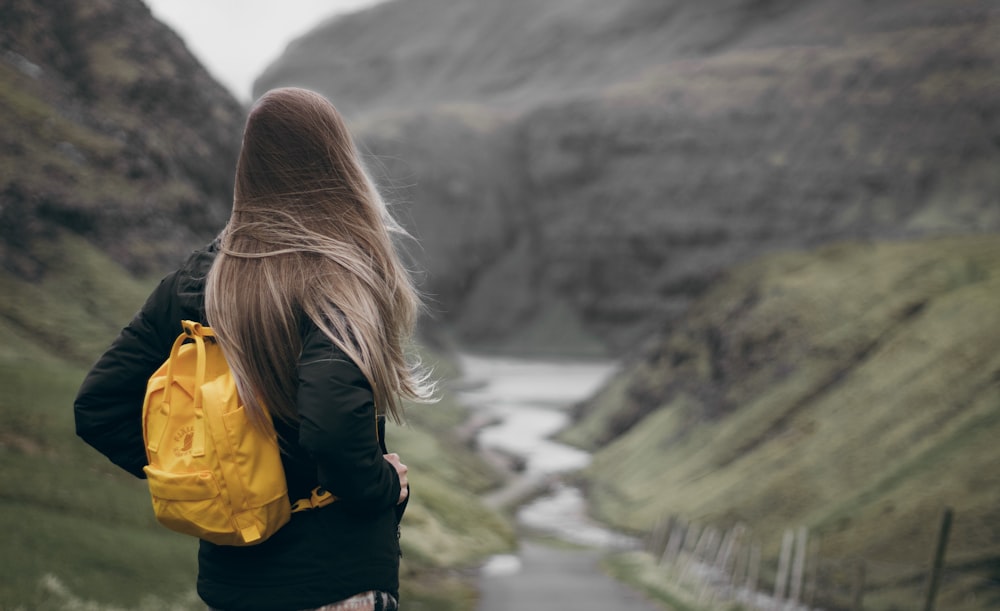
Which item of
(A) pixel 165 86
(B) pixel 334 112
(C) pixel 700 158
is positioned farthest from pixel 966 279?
(C) pixel 700 158

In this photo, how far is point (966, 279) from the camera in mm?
58750

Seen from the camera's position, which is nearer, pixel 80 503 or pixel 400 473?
pixel 400 473

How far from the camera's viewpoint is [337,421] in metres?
4.03

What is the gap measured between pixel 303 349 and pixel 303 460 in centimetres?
56

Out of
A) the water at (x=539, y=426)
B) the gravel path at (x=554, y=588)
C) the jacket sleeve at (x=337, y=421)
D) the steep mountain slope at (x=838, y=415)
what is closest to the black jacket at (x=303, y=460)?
the jacket sleeve at (x=337, y=421)

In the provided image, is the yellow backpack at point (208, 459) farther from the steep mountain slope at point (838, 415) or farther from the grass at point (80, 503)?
the steep mountain slope at point (838, 415)

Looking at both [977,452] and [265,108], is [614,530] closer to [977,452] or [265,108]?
[977,452]

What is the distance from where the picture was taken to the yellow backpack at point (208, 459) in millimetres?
4125

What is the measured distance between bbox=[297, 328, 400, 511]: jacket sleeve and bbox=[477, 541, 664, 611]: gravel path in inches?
998

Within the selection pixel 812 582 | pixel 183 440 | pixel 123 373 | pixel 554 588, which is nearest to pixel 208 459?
pixel 183 440

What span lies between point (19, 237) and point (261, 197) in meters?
36.8

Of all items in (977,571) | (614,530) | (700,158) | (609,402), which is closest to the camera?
(977,571)

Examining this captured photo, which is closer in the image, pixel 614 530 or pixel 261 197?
pixel 261 197

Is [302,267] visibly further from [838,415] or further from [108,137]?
[838,415]
